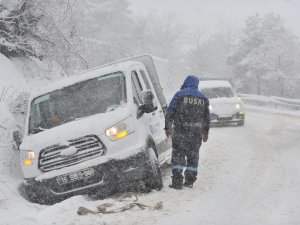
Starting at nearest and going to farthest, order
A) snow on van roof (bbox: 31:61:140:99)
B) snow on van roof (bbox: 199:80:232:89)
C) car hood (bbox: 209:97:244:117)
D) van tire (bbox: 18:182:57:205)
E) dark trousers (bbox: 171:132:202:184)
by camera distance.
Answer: van tire (bbox: 18:182:57:205) < dark trousers (bbox: 171:132:202:184) < snow on van roof (bbox: 31:61:140:99) < car hood (bbox: 209:97:244:117) < snow on van roof (bbox: 199:80:232:89)

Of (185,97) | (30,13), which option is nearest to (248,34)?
(30,13)

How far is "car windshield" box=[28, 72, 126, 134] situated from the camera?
926 cm

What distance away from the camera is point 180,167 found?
948 cm

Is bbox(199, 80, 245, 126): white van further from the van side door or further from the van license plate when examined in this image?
the van license plate

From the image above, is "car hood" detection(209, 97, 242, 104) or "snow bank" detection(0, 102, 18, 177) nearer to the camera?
"snow bank" detection(0, 102, 18, 177)

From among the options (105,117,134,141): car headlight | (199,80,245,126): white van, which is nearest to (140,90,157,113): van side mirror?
(105,117,134,141): car headlight

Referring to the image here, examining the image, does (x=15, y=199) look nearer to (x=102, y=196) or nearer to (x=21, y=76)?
(x=102, y=196)

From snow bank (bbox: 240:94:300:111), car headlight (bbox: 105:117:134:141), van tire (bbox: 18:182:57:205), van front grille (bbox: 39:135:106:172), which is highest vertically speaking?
car headlight (bbox: 105:117:134:141)

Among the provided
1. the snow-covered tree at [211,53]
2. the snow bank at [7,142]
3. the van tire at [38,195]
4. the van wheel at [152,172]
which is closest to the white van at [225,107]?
the snow bank at [7,142]

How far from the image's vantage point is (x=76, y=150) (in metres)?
8.39

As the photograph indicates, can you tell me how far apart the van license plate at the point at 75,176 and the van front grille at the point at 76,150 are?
151 millimetres

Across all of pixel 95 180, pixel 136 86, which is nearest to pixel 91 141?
pixel 95 180

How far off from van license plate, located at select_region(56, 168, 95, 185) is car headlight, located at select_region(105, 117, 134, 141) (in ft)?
1.87

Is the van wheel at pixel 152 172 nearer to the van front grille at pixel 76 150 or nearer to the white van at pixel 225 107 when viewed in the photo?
the van front grille at pixel 76 150
